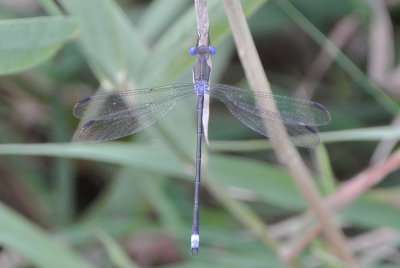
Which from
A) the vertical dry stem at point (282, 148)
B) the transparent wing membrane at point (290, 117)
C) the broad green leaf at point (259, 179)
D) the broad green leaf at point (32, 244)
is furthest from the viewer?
the broad green leaf at point (259, 179)

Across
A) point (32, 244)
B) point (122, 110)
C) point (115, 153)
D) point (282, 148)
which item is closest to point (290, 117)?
point (282, 148)

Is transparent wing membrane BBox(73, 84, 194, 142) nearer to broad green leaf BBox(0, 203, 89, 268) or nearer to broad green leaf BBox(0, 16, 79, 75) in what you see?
→ broad green leaf BBox(0, 16, 79, 75)

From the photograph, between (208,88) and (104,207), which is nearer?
(208,88)

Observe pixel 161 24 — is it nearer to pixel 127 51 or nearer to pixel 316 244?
pixel 127 51

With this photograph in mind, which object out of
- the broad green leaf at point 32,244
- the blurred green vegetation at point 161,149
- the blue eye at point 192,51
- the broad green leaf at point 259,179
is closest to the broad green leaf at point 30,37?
the blurred green vegetation at point 161,149

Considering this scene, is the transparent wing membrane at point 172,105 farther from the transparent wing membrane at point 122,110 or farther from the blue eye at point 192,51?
the blue eye at point 192,51

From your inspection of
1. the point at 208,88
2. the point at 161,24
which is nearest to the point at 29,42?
the point at 208,88
